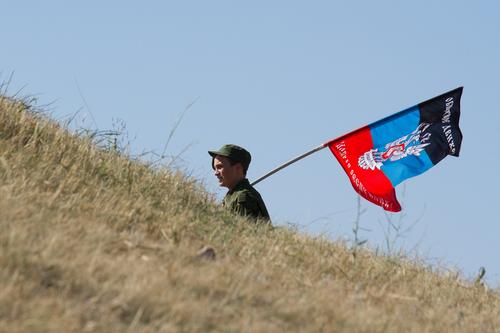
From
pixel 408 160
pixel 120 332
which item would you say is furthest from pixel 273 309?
pixel 408 160

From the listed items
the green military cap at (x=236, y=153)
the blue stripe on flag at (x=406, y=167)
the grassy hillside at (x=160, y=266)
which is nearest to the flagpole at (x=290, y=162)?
the blue stripe on flag at (x=406, y=167)

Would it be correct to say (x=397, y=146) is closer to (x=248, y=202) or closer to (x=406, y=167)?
(x=406, y=167)

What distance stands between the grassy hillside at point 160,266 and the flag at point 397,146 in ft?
13.8

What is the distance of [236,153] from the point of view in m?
9.70

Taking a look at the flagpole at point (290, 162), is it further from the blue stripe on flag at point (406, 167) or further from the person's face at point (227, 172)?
the person's face at point (227, 172)

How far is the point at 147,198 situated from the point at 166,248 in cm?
132

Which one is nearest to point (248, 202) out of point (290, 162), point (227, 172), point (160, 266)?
point (227, 172)

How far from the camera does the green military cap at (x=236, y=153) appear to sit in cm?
966

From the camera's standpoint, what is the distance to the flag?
1170 cm

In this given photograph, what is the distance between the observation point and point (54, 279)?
418cm

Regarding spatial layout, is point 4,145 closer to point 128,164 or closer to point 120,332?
point 128,164

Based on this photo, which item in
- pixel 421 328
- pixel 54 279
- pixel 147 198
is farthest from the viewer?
pixel 147 198

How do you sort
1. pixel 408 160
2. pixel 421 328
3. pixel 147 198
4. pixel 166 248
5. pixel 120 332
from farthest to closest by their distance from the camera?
pixel 408 160
pixel 147 198
pixel 166 248
pixel 421 328
pixel 120 332

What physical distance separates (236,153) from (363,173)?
8.64ft
